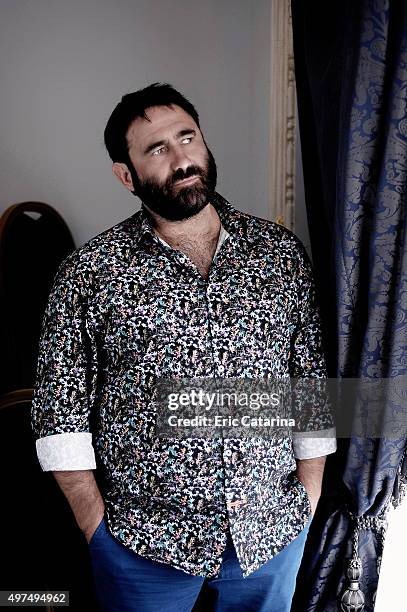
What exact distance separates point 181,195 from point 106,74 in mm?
1239

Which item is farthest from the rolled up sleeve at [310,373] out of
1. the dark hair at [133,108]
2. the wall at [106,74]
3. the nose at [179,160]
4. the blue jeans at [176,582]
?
the wall at [106,74]

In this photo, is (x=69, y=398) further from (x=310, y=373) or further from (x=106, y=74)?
(x=106, y=74)

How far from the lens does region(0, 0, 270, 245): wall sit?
2.33 m

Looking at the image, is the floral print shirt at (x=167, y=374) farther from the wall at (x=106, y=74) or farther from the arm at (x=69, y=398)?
the wall at (x=106, y=74)

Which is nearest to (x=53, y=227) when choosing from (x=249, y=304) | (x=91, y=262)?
(x=91, y=262)

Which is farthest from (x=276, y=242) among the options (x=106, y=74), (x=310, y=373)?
(x=106, y=74)

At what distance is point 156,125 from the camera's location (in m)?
1.39

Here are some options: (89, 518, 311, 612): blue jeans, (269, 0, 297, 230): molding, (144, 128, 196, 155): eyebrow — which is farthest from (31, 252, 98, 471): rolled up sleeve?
(269, 0, 297, 230): molding

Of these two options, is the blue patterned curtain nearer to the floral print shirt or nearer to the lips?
the floral print shirt

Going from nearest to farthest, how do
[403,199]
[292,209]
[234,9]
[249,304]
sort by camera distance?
[403,199] < [249,304] < [292,209] < [234,9]

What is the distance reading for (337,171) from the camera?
1.36m

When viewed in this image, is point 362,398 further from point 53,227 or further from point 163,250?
point 53,227

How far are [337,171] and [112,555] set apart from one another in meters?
0.87

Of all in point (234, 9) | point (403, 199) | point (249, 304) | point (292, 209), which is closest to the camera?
point (403, 199)
